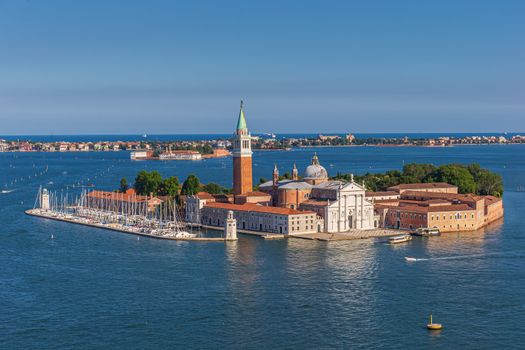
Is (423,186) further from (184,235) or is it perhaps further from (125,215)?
(125,215)

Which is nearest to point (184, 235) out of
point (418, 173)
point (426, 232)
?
point (426, 232)

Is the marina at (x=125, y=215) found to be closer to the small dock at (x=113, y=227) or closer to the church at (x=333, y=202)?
the small dock at (x=113, y=227)

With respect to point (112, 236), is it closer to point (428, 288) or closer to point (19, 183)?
point (428, 288)

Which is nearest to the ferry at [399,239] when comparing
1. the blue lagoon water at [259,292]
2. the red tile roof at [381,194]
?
the blue lagoon water at [259,292]

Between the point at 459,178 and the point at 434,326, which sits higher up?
the point at 459,178

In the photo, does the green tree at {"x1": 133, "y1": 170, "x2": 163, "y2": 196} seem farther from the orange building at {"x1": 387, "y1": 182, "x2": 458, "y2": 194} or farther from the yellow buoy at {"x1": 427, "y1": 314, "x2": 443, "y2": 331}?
the yellow buoy at {"x1": 427, "y1": 314, "x2": 443, "y2": 331}

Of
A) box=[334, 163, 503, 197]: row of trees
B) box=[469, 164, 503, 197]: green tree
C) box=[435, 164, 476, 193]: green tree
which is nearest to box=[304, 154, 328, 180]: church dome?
box=[334, 163, 503, 197]: row of trees

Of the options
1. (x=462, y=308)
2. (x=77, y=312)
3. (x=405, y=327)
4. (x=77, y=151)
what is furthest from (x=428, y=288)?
(x=77, y=151)
